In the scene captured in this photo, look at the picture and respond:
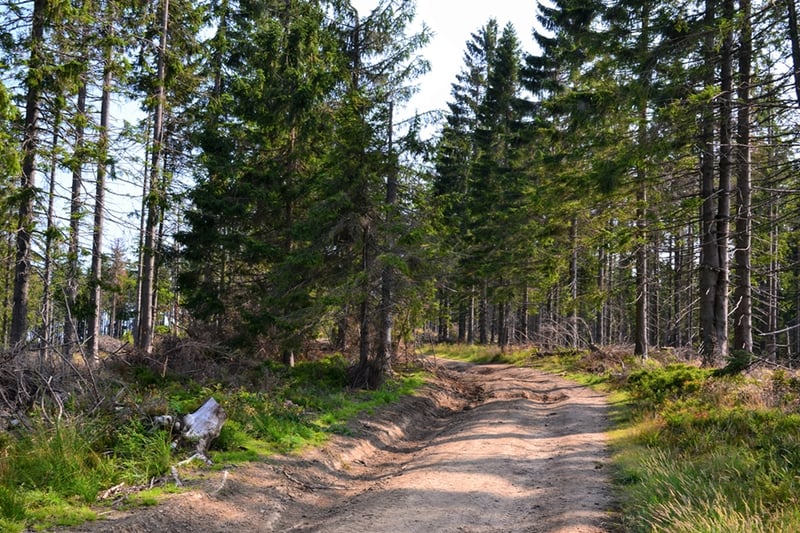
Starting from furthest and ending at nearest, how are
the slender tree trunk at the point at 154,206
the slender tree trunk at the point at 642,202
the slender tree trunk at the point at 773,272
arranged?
1. the slender tree trunk at the point at 154,206
2. the slender tree trunk at the point at 642,202
3. the slender tree trunk at the point at 773,272

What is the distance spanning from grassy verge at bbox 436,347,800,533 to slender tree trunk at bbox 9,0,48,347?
12.4m

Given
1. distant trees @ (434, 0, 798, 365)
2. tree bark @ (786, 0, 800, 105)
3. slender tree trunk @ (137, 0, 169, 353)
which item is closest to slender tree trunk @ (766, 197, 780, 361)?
distant trees @ (434, 0, 798, 365)

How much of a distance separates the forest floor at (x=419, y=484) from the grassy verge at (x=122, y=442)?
0.45 meters

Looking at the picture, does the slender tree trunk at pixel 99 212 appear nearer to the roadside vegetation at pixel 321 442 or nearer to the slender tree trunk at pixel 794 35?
the roadside vegetation at pixel 321 442

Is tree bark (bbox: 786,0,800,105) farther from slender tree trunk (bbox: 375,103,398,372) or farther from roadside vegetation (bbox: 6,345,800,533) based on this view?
slender tree trunk (bbox: 375,103,398,372)

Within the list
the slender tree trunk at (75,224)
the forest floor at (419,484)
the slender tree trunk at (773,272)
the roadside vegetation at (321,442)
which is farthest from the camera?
the slender tree trunk at (75,224)

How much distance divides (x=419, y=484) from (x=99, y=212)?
12313mm

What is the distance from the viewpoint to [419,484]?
26.4 ft

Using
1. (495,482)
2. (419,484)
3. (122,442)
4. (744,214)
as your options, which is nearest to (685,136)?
(744,214)

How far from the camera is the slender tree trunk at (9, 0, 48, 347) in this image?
11.8 meters

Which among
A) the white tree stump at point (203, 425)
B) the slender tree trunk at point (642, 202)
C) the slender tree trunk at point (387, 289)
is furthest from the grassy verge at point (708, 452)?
the slender tree trunk at point (387, 289)

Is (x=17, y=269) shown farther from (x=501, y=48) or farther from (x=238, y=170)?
(x=501, y=48)

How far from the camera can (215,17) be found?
69.4 ft

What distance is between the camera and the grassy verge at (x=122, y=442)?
6.01m
